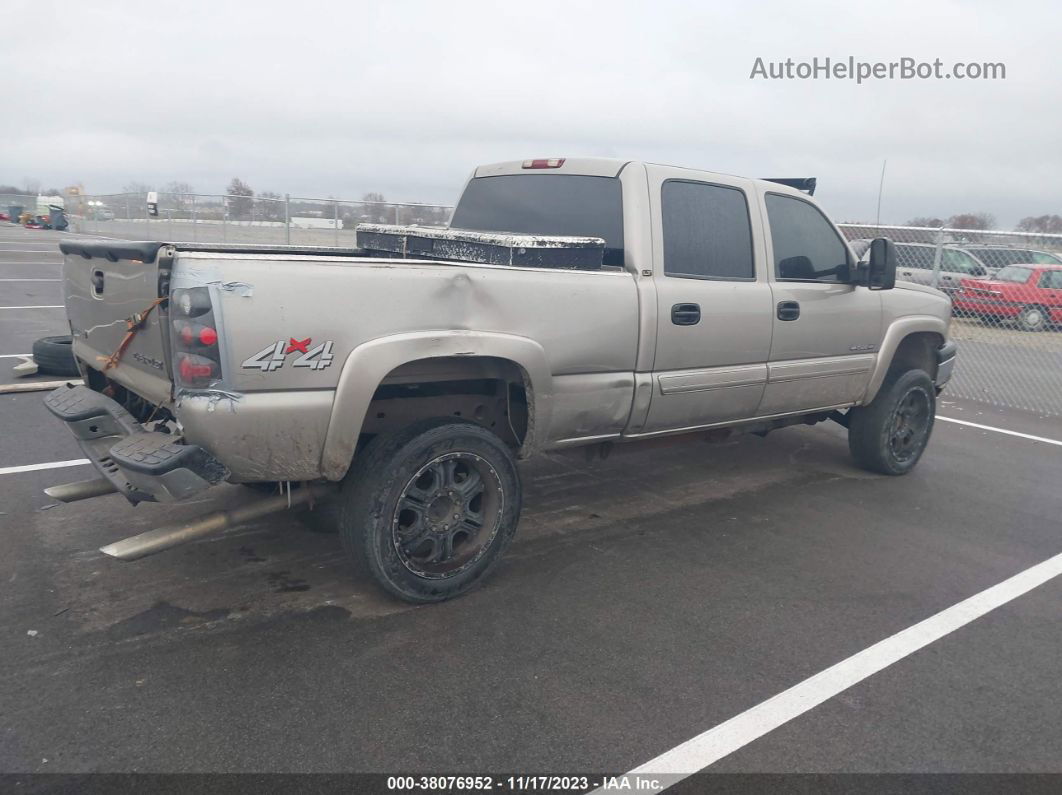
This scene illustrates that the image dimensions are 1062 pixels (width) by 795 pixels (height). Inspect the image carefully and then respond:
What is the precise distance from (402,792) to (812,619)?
6.94ft

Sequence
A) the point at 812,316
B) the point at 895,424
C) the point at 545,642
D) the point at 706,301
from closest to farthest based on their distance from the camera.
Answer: the point at 545,642
the point at 706,301
the point at 812,316
the point at 895,424

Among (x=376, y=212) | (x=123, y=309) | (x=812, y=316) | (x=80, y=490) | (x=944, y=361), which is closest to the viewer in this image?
(x=123, y=309)

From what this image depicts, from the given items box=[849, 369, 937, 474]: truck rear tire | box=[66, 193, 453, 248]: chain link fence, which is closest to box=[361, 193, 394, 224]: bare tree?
box=[66, 193, 453, 248]: chain link fence

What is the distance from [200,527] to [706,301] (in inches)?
110

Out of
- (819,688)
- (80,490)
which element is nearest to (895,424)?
(819,688)

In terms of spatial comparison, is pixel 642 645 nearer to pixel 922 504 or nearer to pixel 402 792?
pixel 402 792

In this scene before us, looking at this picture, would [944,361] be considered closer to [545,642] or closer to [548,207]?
[548,207]

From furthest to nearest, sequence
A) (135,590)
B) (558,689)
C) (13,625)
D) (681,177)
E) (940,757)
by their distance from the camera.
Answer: (681,177) → (135,590) → (13,625) → (558,689) → (940,757)

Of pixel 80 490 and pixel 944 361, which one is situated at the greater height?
pixel 944 361

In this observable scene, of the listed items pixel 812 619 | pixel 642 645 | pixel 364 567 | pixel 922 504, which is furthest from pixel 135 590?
pixel 922 504

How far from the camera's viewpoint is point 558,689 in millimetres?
3172

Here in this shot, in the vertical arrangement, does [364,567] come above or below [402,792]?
above

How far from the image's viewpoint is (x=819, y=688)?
3275 millimetres

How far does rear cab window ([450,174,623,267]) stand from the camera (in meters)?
4.54
